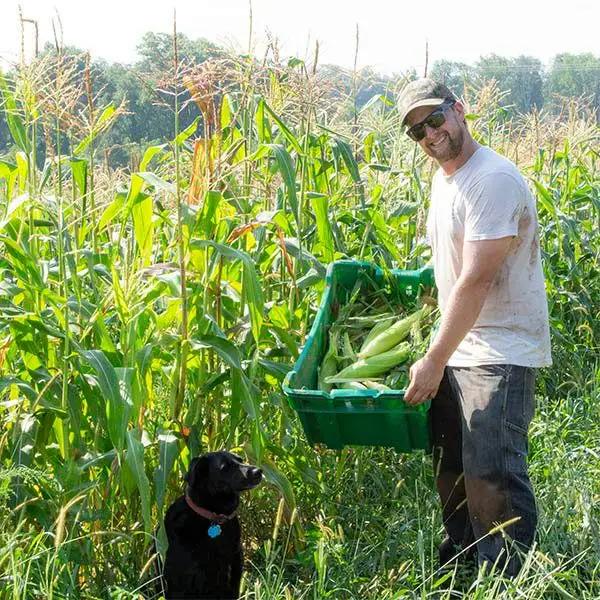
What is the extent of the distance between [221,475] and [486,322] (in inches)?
42.5

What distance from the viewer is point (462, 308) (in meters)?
3.39

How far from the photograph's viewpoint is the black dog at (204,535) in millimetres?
3506

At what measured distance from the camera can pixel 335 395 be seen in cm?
336

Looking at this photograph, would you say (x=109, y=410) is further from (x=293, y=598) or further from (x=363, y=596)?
(x=363, y=596)

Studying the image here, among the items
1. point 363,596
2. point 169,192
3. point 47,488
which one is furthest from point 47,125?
point 363,596

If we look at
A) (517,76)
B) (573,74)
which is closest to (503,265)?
(517,76)

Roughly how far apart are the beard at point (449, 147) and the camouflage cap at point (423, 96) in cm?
12

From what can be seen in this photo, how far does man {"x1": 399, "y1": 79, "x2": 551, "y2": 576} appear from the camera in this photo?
340 cm

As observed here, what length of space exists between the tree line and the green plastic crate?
1.03m

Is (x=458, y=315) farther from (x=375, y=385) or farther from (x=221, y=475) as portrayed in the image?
(x=221, y=475)

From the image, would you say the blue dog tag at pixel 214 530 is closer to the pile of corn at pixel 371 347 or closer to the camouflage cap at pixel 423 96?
the pile of corn at pixel 371 347

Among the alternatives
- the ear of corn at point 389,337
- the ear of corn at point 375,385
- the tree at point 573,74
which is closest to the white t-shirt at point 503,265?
the ear of corn at point 375,385

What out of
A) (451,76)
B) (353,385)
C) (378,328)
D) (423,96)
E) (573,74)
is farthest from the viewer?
(573,74)

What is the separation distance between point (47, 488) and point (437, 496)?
5.87ft
